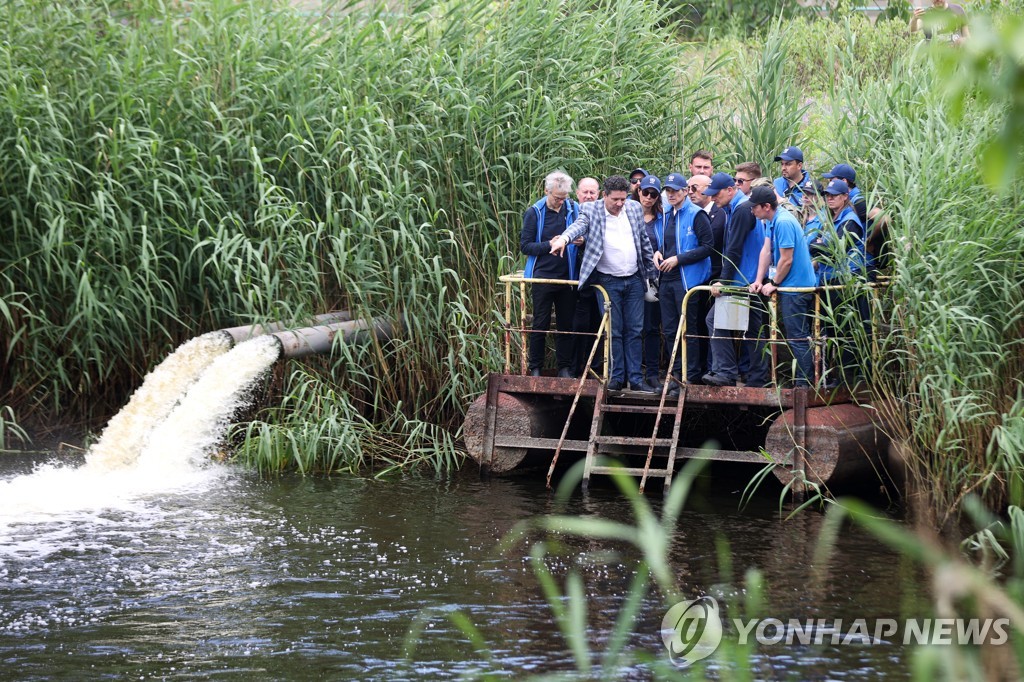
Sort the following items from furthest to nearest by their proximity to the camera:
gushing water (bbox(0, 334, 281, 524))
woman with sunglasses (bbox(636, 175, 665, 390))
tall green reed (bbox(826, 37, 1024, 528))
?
woman with sunglasses (bbox(636, 175, 665, 390)), gushing water (bbox(0, 334, 281, 524)), tall green reed (bbox(826, 37, 1024, 528))

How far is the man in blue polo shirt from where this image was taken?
8.42 metres

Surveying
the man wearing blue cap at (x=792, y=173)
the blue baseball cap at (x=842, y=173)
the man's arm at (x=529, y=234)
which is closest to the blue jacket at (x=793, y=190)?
the man wearing blue cap at (x=792, y=173)

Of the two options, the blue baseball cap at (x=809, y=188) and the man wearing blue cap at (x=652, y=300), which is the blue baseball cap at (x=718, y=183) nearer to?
the man wearing blue cap at (x=652, y=300)

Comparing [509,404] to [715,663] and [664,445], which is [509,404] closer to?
[664,445]

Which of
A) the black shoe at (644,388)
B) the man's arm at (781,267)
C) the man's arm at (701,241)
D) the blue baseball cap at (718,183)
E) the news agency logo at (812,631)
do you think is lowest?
the news agency logo at (812,631)

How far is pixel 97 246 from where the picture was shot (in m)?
9.54

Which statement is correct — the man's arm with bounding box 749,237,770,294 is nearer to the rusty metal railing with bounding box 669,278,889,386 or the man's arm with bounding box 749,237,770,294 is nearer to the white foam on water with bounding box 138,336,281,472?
the rusty metal railing with bounding box 669,278,889,386

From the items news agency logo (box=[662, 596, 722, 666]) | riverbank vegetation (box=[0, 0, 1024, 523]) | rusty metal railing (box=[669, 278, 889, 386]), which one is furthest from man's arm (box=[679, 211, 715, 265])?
news agency logo (box=[662, 596, 722, 666])

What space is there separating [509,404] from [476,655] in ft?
13.3

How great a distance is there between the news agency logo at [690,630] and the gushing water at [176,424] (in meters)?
3.90

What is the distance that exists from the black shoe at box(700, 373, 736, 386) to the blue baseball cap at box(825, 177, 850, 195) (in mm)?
1481

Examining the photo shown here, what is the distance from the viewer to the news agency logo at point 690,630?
5.14m

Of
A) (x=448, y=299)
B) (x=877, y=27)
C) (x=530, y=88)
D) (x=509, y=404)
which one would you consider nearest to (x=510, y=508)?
(x=509, y=404)

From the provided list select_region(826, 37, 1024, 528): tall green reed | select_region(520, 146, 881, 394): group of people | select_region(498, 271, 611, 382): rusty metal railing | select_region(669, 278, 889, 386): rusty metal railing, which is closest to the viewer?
select_region(826, 37, 1024, 528): tall green reed
